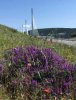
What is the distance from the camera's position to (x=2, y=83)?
6055 mm

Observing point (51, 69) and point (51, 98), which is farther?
point (51, 69)

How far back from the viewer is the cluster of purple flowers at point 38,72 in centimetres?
577

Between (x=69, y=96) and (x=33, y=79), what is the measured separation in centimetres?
74

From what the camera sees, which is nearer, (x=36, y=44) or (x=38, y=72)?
(x=38, y=72)

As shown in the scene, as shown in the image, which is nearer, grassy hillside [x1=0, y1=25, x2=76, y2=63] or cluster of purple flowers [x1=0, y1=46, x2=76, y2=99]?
cluster of purple flowers [x1=0, y1=46, x2=76, y2=99]

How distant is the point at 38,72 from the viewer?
238 inches

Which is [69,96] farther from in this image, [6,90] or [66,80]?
[6,90]

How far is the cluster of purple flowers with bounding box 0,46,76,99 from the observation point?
5.77m

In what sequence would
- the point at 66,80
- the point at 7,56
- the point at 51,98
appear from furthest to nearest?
the point at 7,56
the point at 66,80
the point at 51,98

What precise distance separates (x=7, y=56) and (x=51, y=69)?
111 cm

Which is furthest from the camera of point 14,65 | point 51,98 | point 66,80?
point 14,65

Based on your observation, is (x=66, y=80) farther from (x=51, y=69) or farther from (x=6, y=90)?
(x=6, y=90)

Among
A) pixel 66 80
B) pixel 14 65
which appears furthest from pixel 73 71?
pixel 14 65

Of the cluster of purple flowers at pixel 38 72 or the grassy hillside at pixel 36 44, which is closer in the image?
the cluster of purple flowers at pixel 38 72
